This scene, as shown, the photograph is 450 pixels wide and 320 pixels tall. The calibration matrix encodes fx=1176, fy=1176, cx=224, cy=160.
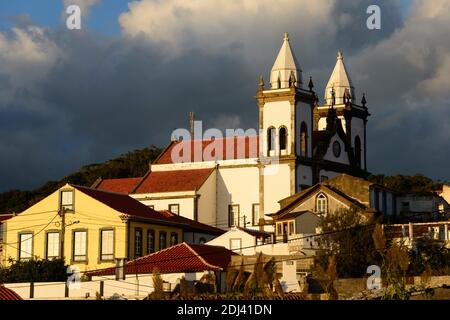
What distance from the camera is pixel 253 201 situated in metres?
86.2

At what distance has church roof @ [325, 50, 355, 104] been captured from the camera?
96.9 m

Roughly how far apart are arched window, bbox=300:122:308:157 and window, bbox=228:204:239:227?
6.31 meters

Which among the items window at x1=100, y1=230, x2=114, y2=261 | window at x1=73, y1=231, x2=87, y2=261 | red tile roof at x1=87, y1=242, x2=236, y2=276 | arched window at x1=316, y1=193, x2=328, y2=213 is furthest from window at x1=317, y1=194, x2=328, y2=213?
window at x1=73, y1=231, x2=87, y2=261

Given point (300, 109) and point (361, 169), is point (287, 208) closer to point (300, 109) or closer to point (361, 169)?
point (300, 109)

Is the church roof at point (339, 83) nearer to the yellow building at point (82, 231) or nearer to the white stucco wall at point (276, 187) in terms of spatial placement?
the white stucco wall at point (276, 187)

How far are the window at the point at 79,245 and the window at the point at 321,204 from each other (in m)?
15.0

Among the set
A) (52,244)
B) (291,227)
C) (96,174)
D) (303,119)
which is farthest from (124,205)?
(96,174)

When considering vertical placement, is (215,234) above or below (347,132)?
below

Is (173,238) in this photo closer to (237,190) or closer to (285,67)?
(237,190)

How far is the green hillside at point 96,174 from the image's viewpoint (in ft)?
389

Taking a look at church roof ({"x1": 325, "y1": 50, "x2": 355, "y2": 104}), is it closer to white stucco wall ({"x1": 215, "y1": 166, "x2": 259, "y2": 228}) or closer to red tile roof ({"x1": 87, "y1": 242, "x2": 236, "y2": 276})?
white stucco wall ({"x1": 215, "y1": 166, "x2": 259, "y2": 228})

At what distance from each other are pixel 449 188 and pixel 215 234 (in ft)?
75.2
